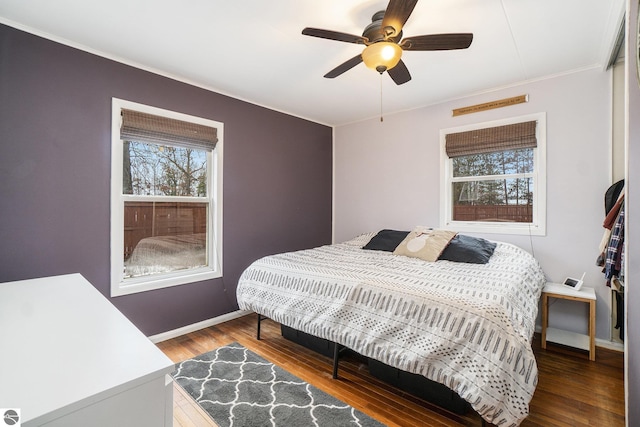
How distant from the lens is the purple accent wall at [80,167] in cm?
206

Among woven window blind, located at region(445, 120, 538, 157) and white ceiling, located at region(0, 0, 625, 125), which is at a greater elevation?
white ceiling, located at region(0, 0, 625, 125)

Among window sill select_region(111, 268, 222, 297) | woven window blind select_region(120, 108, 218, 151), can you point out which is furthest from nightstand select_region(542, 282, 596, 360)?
woven window blind select_region(120, 108, 218, 151)

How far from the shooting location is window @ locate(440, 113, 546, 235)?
293 cm

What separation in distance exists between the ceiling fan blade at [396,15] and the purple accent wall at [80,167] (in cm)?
208

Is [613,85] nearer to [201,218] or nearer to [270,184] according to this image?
[270,184]

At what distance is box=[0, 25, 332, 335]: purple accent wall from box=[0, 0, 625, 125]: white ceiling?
0.18 metres

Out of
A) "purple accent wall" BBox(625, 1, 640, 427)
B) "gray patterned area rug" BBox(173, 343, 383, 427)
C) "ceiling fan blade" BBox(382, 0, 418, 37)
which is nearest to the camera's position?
"purple accent wall" BBox(625, 1, 640, 427)

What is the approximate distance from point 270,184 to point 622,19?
323 centimetres

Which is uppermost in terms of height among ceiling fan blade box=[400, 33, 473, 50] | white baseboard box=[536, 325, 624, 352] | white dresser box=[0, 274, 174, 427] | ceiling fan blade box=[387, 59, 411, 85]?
ceiling fan blade box=[400, 33, 473, 50]

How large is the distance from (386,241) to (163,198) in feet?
7.65

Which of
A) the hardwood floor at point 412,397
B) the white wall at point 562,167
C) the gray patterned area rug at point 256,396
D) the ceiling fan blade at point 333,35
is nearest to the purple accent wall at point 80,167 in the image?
the hardwood floor at point 412,397

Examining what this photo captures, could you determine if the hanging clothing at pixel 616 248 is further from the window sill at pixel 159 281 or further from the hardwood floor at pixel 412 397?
the window sill at pixel 159 281

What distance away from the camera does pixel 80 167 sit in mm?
2332

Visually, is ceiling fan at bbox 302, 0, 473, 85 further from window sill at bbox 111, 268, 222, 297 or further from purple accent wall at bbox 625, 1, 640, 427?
window sill at bbox 111, 268, 222, 297
